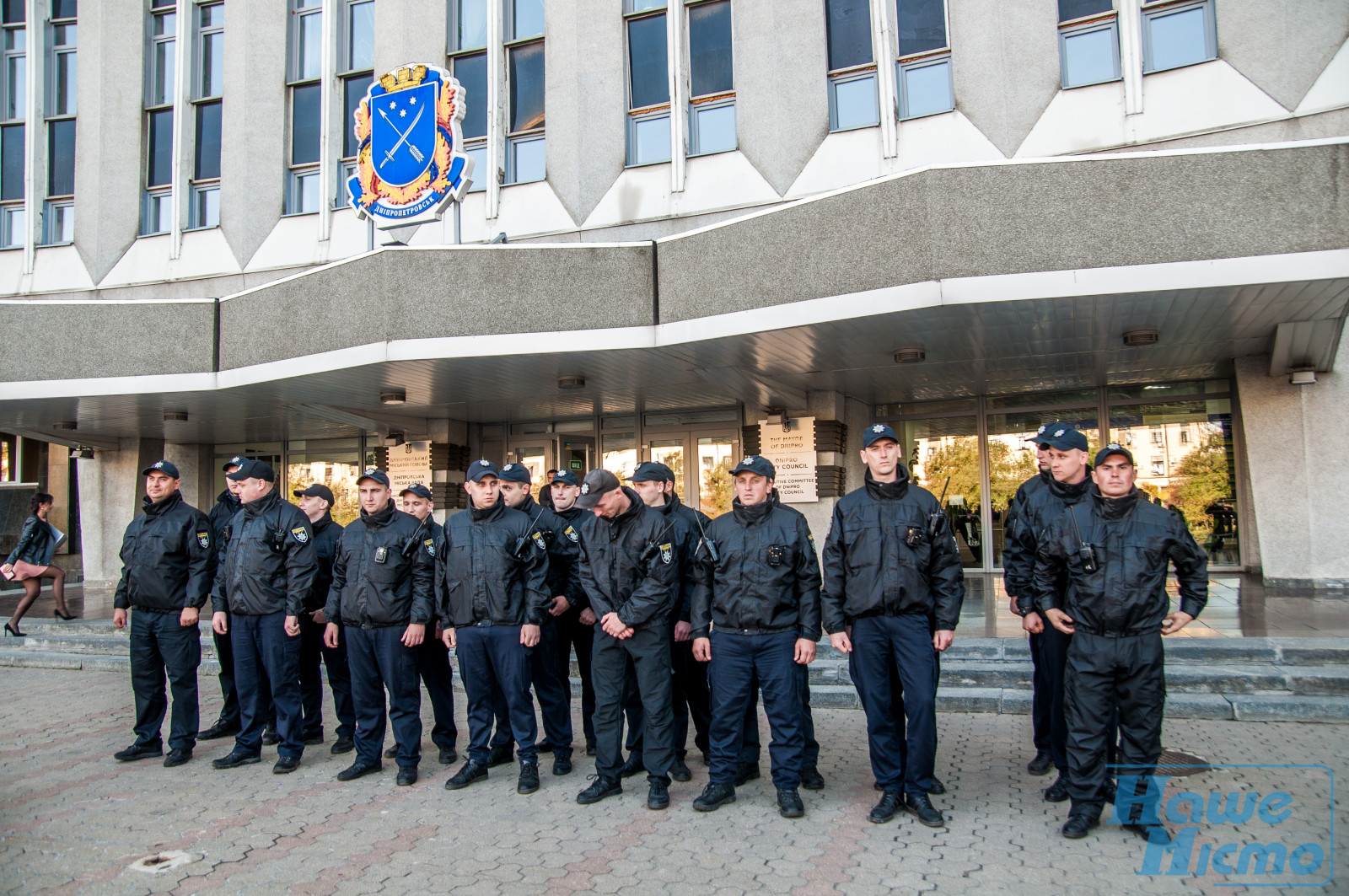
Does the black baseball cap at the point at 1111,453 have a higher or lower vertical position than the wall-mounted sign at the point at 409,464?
lower

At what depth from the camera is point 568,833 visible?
4.36 metres

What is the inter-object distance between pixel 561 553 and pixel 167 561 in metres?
2.63

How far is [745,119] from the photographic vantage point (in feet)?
37.1

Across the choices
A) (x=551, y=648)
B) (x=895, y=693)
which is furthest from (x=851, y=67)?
(x=895, y=693)

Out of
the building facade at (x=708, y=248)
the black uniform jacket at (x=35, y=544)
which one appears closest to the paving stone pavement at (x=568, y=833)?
the building facade at (x=708, y=248)

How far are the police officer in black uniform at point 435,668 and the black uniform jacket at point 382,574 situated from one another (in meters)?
0.10

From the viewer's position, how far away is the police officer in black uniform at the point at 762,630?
15.0 feet

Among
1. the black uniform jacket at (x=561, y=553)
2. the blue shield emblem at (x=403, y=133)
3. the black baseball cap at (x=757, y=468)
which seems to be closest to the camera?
the black baseball cap at (x=757, y=468)

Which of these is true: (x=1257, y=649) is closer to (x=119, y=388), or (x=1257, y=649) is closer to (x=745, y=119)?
(x=745, y=119)

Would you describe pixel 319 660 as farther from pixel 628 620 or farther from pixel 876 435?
pixel 876 435

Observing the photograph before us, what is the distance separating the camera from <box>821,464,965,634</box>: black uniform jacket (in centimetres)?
445

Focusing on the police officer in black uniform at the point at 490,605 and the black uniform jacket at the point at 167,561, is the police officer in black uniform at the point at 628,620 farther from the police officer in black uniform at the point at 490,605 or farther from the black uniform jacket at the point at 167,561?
the black uniform jacket at the point at 167,561

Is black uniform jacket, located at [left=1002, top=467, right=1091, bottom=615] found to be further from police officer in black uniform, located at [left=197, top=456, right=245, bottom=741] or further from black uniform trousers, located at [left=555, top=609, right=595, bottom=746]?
police officer in black uniform, located at [left=197, top=456, right=245, bottom=741]

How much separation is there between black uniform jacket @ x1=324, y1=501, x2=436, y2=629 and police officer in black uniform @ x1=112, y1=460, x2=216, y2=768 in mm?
1065
